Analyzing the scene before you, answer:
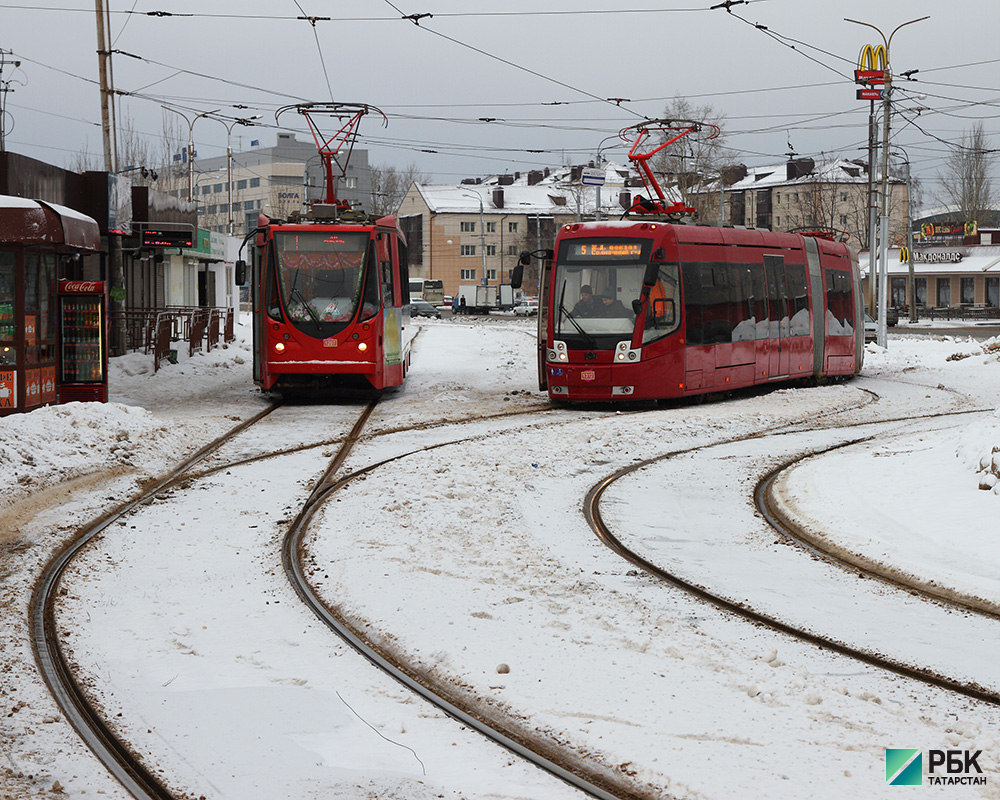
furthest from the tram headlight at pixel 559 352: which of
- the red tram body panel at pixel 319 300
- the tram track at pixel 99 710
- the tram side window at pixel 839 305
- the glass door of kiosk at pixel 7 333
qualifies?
the tram side window at pixel 839 305

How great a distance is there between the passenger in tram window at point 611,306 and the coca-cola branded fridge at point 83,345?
24.5 feet

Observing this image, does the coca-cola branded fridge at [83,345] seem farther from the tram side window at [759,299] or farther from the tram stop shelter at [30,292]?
the tram side window at [759,299]

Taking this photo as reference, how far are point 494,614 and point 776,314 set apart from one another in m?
16.5

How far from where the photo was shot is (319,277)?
64.9 ft

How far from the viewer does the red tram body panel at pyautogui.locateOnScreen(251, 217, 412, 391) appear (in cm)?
1966

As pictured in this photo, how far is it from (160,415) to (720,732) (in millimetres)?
14471

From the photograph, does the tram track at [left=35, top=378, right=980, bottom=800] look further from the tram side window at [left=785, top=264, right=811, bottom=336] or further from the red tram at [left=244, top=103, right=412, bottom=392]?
the tram side window at [left=785, top=264, right=811, bottom=336]

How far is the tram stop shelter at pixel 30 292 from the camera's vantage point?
15945 millimetres

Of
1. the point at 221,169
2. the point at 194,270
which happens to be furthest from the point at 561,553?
the point at 221,169

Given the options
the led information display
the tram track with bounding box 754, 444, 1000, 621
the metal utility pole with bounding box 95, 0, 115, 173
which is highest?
the metal utility pole with bounding box 95, 0, 115, 173

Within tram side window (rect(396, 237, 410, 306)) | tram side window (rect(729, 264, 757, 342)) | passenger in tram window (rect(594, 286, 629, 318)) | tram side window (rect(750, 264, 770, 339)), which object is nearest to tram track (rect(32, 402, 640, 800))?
passenger in tram window (rect(594, 286, 629, 318))

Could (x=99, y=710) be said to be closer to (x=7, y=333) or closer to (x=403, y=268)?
(x=7, y=333)

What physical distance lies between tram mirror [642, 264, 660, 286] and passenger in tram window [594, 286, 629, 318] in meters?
0.49

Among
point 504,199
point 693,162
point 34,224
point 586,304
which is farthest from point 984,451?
point 504,199
